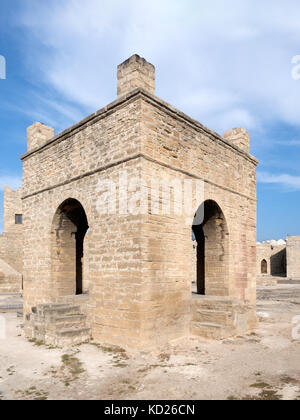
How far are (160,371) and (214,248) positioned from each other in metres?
4.49

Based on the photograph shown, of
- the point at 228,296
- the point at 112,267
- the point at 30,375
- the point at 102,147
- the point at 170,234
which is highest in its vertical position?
the point at 102,147

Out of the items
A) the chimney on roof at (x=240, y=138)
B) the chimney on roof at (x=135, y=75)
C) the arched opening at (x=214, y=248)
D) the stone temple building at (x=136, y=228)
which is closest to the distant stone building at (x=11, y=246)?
the stone temple building at (x=136, y=228)

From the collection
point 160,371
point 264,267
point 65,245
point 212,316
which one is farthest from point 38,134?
point 264,267

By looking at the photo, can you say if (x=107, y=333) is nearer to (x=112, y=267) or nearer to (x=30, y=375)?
(x=112, y=267)

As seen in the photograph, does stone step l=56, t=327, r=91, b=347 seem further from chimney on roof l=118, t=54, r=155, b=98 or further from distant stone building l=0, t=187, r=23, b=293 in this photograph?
distant stone building l=0, t=187, r=23, b=293

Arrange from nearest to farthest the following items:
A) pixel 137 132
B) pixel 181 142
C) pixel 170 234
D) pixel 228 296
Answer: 1. pixel 137 132
2. pixel 170 234
3. pixel 181 142
4. pixel 228 296

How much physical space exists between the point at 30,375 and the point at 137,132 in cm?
448

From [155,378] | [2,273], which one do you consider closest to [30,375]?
[155,378]

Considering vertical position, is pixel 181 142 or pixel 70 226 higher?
pixel 181 142

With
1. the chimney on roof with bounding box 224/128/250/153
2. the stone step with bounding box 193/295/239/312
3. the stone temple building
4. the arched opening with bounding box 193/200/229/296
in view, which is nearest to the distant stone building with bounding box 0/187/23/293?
the stone temple building

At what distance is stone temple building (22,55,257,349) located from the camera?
6492 mm
